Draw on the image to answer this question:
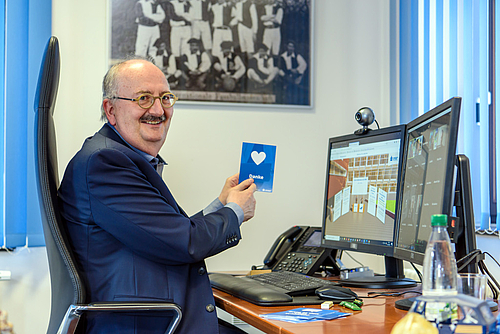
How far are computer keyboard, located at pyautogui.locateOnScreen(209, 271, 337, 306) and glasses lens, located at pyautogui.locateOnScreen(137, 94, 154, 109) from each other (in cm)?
63

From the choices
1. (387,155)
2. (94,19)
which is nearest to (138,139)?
(387,155)

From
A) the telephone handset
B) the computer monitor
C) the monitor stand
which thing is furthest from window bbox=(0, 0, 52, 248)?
the monitor stand

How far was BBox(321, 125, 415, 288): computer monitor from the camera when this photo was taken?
5.30ft

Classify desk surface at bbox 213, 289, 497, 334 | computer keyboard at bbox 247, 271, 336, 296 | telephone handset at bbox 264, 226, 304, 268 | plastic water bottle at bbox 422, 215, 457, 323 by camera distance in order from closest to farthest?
plastic water bottle at bbox 422, 215, 457, 323 < desk surface at bbox 213, 289, 497, 334 < computer keyboard at bbox 247, 271, 336, 296 < telephone handset at bbox 264, 226, 304, 268

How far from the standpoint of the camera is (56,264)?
130 cm

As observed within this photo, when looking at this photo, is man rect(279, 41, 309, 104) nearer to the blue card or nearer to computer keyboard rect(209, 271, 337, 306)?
the blue card

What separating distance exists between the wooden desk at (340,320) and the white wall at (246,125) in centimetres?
121

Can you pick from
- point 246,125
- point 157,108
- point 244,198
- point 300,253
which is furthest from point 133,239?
point 246,125

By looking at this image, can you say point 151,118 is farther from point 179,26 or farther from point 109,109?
Answer: point 179,26

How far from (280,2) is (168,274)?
182cm

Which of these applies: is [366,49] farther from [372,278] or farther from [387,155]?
[372,278]

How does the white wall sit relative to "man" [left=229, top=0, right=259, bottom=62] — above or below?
below

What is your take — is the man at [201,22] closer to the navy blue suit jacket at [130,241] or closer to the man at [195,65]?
the man at [195,65]

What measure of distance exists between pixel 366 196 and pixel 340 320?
655 mm
